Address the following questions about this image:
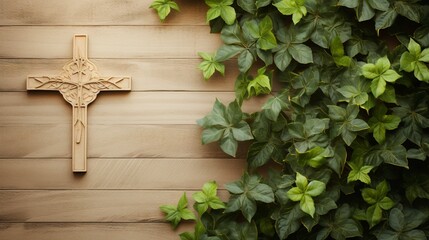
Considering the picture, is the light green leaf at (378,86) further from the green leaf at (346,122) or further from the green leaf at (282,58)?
the green leaf at (282,58)

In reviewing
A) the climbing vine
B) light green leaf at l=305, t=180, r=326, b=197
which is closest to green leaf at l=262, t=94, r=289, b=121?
the climbing vine

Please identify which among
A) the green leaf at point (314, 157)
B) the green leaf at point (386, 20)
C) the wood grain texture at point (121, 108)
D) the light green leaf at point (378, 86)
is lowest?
the green leaf at point (314, 157)

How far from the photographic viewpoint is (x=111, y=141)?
217cm

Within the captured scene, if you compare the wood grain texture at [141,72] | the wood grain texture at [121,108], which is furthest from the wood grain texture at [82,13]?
the wood grain texture at [121,108]

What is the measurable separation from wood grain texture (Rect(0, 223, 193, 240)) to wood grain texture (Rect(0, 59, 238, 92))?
0.45 meters

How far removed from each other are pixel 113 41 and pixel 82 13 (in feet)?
0.46

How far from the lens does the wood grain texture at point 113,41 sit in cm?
217

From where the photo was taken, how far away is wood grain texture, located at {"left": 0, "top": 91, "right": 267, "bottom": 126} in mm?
2172

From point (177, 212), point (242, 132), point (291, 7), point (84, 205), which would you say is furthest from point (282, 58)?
point (84, 205)

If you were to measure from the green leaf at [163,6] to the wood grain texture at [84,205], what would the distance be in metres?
0.58

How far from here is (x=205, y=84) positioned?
86.0 inches

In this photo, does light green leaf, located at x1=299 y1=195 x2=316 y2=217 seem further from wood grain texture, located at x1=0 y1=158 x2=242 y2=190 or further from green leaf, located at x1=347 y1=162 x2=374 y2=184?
wood grain texture, located at x1=0 y1=158 x2=242 y2=190

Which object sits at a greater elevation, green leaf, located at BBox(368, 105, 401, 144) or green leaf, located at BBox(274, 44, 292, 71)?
green leaf, located at BBox(274, 44, 292, 71)

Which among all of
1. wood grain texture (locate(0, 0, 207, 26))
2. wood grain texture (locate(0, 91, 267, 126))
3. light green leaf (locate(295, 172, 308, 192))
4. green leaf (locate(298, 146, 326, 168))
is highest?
wood grain texture (locate(0, 0, 207, 26))
